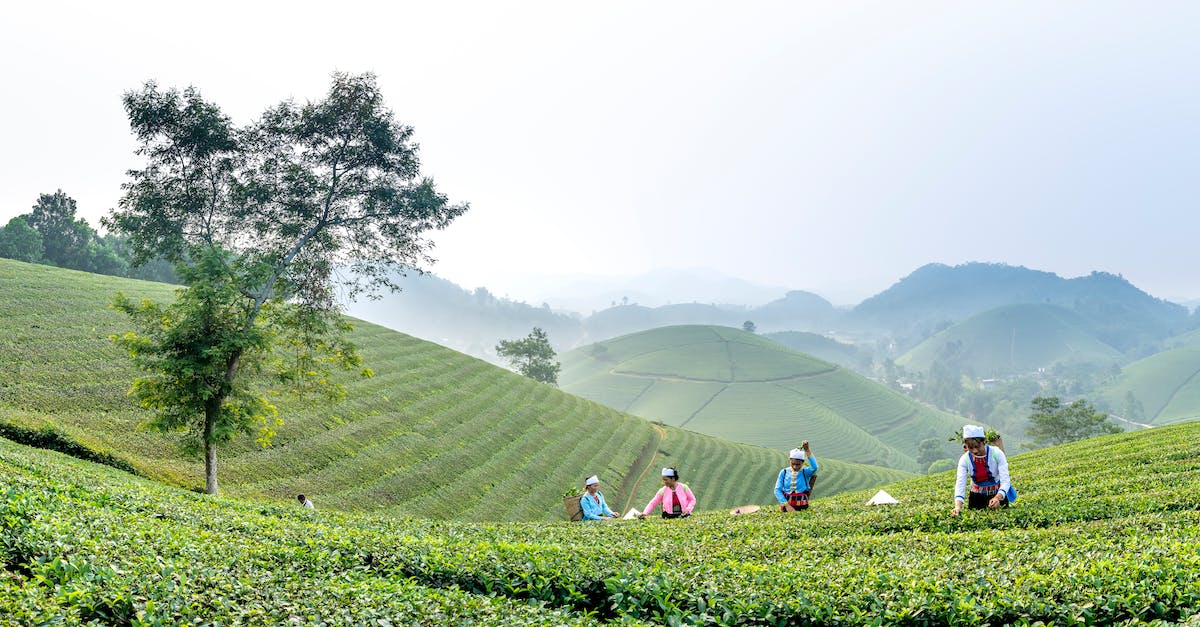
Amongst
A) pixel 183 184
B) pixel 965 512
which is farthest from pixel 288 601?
pixel 183 184

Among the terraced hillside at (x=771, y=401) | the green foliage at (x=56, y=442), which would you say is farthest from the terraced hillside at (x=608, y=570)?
the terraced hillside at (x=771, y=401)

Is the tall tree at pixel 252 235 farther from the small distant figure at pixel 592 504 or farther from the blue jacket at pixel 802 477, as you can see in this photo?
the blue jacket at pixel 802 477

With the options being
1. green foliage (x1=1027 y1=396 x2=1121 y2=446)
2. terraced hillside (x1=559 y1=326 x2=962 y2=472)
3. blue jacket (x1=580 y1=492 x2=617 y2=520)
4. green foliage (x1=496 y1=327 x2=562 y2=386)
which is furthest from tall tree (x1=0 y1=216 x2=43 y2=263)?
green foliage (x1=1027 y1=396 x2=1121 y2=446)

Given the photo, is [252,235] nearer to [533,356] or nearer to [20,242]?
[20,242]

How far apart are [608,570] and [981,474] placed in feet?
25.7

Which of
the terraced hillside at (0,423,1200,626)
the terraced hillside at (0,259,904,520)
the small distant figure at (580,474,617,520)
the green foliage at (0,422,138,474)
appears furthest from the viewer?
the terraced hillside at (0,259,904,520)

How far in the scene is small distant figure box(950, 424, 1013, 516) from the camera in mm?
11320

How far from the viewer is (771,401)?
477 ft

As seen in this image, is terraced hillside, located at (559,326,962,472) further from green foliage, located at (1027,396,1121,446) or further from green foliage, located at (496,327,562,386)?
green foliage, located at (496,327,562,386)

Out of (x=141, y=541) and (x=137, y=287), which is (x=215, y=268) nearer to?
(x=141, y=541)

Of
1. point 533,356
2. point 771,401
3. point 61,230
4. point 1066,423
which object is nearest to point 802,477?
point 1066,423

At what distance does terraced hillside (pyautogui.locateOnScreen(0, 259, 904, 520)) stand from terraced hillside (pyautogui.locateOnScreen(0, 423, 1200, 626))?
15046 mm

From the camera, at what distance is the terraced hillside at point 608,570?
6785 millimetres

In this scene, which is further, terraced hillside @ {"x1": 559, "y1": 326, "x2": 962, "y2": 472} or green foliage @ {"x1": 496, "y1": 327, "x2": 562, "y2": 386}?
terraced hillside @ {"x1": 559, "y1": 326, "x2": 962, "y2": 472}
